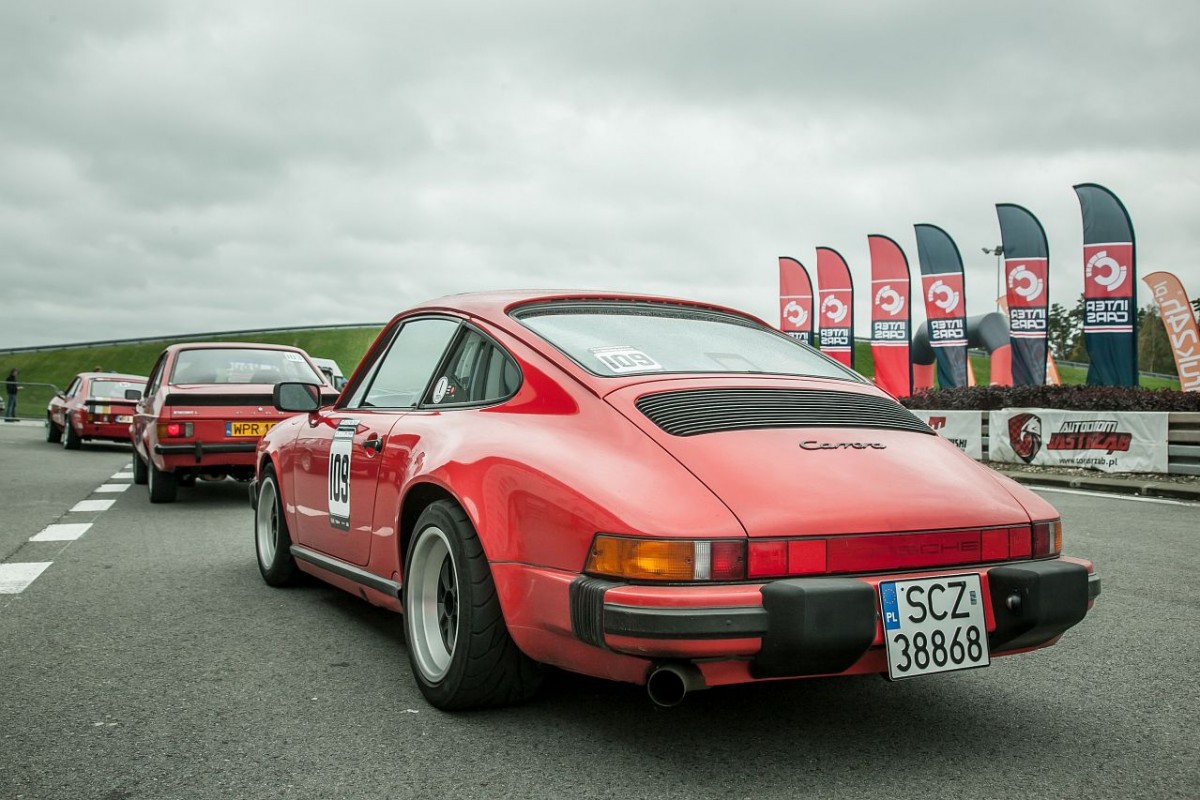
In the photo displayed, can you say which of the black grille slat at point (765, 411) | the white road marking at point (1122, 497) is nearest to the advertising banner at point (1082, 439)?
the white road marking at point (1122, 497)

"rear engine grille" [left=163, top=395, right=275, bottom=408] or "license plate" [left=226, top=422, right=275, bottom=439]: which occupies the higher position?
"rear engine grille" [left=163, top=395, right=275, bottom=408]

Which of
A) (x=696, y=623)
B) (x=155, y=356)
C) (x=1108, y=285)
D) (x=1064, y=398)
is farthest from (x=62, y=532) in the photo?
(x=155, y=356)

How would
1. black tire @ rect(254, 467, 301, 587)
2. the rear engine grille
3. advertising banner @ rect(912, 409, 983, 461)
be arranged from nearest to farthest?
black tire @ rect(254, 467, 301, 587) → the rear engine grille → advertising banner @ rect(912, 409, 983, 461)

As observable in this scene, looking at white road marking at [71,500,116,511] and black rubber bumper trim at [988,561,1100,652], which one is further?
white road marking at [71,500,116,511]

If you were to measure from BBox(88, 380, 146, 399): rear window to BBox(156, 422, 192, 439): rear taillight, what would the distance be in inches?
375

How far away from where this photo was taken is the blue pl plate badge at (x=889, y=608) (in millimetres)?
2684

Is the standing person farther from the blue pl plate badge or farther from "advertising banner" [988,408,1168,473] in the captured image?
the blue pl plate badge

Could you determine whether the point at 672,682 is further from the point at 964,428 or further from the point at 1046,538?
the point at 964,428

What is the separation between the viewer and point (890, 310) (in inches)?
1141

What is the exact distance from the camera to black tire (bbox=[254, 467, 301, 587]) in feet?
18.0

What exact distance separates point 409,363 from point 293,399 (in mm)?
1095

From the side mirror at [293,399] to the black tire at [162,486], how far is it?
5261mm

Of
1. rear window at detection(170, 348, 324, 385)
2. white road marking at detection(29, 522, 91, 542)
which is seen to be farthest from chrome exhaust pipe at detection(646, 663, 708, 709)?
rear window at detection(170, 348, 324, 385)

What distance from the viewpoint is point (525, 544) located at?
2961 mm
